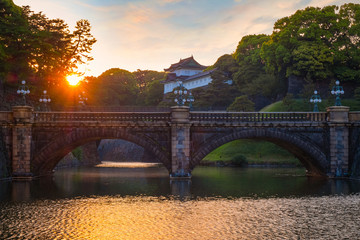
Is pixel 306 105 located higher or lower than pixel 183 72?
lower

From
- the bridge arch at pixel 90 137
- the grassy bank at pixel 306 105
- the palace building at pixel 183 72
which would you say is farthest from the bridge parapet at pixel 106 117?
the palace building at pixel 183 72

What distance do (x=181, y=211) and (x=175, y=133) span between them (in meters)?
16.7

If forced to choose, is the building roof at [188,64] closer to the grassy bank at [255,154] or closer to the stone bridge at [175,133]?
the grassy bank at [255,154]

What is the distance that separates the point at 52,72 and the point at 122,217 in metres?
40.5

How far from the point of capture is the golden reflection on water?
16156 mm

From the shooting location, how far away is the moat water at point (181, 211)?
1641 centimetres

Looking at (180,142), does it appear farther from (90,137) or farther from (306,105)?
(306,105)

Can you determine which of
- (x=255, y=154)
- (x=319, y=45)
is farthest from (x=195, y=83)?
(x=255, y=154)

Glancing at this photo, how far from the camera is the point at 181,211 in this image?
2114 centimetres

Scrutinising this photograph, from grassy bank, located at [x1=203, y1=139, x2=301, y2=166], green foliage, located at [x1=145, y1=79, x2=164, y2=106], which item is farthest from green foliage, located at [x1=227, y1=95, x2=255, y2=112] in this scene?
green foliage, located at [x1=145, y1=79, x2=164, y2=106]

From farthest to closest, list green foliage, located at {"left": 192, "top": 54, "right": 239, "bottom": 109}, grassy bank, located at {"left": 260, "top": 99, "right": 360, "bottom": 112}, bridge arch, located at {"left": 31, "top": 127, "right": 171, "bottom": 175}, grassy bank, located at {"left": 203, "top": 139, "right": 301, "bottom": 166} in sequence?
green foliage, located at {"left": 192, "top": 54, "right": 239, "bottom": 109} < grassy bank, located at {"left": 260, "top": 99, "right": 360, "bottom": 112} < grassy bank, located at {"left": 203, "top": 139, "right": 301, "bottom": 166} < bridge arch, located at {"left": 31, "top": 127, "right": 171, "bottom": 175}

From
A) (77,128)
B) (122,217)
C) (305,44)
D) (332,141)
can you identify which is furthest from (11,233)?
(305,44)

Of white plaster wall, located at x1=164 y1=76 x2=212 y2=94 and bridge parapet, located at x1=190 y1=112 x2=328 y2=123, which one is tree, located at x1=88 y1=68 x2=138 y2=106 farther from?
bridge parapet, located at x1=190 y1=112 x2=328 y2=123

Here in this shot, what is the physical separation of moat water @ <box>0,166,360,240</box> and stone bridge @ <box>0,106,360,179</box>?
522cm
